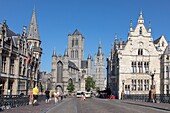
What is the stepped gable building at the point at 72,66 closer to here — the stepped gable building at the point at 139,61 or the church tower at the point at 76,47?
the church tower at the point at 76,47

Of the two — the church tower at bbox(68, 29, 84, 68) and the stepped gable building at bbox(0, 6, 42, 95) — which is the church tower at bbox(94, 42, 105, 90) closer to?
the church tower at bbox(68, 29, 84, 68)

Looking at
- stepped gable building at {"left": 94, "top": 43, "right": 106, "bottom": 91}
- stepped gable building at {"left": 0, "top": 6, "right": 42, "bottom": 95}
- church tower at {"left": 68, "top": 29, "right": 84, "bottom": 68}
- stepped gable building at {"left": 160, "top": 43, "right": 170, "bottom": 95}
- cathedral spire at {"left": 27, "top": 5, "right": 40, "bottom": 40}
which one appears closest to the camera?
stepped gable building at {"left": 0, "top": 6, "right": 42, "bottom": 95}

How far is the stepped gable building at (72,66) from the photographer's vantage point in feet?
458

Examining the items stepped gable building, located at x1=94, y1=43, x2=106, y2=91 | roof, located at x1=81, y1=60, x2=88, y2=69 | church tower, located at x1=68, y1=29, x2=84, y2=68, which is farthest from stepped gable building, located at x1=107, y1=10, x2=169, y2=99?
stepped gable building, located at x1=94, y1=43, x2=106, y2=91

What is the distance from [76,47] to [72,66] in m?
23.3

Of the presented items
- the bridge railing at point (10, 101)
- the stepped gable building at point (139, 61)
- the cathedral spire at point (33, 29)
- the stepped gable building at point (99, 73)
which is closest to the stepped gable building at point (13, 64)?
the bridge railing at point (10, 101)

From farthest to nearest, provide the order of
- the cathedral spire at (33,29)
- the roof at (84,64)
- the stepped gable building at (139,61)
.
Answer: the roof at (84,64)
the cathedral spire at (33,29)
the stepped gable building at (139,61)

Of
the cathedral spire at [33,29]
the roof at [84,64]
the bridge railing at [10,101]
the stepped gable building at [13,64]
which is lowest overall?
the bridge railing at [10,101]

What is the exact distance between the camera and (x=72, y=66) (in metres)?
155

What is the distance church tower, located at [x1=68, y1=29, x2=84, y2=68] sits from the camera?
175m

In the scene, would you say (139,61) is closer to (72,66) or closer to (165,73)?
(165,73)

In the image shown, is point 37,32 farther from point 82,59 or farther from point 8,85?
point 82,59

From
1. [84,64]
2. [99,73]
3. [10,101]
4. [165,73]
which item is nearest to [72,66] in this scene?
[84,64]

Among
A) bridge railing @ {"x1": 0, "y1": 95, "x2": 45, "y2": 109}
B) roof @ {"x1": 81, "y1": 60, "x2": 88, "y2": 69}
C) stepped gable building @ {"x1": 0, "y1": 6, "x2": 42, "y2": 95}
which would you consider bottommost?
bridge railing @ {"x1": 0, "y1": 95, "x2": 45, "y2": 109}
